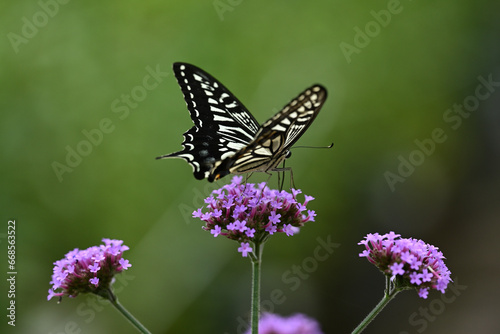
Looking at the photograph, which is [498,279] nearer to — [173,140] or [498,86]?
[498,86]

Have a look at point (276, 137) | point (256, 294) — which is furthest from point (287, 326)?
point (276, 137)

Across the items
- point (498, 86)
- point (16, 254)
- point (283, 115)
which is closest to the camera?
point (283, 115)

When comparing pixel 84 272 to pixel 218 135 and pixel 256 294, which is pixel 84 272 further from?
pixel 218 135

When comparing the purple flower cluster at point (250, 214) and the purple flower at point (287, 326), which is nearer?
the purple flower cluster at point (250, 214)

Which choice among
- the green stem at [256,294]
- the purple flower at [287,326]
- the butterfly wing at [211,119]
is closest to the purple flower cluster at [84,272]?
the green stem at [256,294]

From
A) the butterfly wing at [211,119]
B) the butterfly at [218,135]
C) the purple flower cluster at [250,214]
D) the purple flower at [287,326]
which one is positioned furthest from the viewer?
the purple flower at [287,326]

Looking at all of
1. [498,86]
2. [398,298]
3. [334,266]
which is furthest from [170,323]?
[498,86]

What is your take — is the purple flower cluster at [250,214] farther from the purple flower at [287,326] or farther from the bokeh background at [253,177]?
the bokeh background at [253,177]
